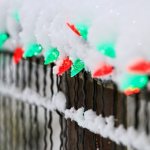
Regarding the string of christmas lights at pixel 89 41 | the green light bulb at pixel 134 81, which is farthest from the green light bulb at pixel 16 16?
the green light bulb at pixel 134 81

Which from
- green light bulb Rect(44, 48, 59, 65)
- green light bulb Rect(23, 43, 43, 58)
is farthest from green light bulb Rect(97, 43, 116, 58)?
green light bulb Rect(23, 43, 43, 58)

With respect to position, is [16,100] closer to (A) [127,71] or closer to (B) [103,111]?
(B) [103,111]

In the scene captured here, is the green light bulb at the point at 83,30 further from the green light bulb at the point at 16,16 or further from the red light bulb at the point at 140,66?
the green light bulb at the point at 16,16

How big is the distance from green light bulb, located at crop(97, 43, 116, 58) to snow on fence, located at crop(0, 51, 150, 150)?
0.76ft

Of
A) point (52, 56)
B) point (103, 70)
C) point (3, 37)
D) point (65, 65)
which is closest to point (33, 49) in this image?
point (52, 56)

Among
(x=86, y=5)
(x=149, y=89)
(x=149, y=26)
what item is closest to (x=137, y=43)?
(x=149, y=26)

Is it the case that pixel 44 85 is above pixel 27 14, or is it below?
A: below

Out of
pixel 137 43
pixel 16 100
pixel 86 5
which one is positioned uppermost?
pixel 86 5

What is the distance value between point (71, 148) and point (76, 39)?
92 cm

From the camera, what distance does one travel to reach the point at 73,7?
2.84 meters

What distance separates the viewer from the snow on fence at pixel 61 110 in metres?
2.50

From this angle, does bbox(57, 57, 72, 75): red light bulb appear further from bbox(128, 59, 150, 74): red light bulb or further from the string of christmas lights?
bbox(128, 59, 150, 74): red light bulb

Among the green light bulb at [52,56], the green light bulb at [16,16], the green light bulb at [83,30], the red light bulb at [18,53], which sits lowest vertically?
the green light bulb at [52,56]

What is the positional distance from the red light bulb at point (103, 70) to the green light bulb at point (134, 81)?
181 mm
